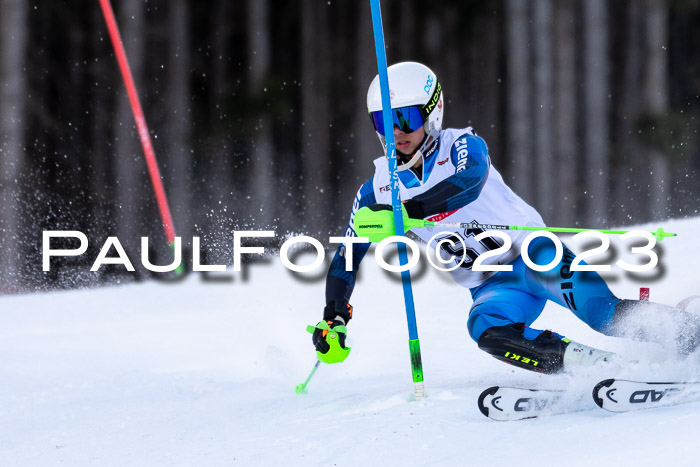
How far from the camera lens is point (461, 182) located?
3.75m

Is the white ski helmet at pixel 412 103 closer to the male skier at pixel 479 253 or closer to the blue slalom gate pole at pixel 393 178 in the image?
the male skier at pixel 479 253

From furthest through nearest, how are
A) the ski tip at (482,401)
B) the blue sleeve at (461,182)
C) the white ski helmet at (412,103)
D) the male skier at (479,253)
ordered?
the white ski helmet at (412,103), the blue sleeve at (461,182), the male skier at (479,253), the ski tip at (482,401)

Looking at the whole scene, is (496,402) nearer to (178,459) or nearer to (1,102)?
(178,459)

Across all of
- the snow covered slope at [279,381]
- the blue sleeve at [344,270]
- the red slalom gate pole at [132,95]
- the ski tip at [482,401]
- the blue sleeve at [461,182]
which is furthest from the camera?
the red slalom gate pole at [132,95]

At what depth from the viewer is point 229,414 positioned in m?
4.31

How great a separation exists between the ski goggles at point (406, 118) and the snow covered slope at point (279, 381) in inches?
46.2

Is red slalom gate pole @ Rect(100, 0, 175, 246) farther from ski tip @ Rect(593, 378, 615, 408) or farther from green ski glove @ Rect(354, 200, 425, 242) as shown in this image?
ski tip @ Rect(593, 378, 615, 408)

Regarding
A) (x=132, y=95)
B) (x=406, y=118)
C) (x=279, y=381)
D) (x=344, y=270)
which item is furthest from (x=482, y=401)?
(x=132, y=95)

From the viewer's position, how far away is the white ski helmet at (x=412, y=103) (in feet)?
12.8

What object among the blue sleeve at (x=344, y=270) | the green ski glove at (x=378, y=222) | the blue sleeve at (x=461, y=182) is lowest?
the blue sleeve at (x=344, y=270)

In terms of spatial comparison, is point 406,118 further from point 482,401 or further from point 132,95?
point 132,95

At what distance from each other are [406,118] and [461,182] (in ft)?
1.34

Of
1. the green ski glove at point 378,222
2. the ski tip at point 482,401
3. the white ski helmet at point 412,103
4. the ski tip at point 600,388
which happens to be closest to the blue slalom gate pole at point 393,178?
the green ski glove at point 378,222

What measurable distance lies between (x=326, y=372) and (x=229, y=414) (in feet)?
3.32
